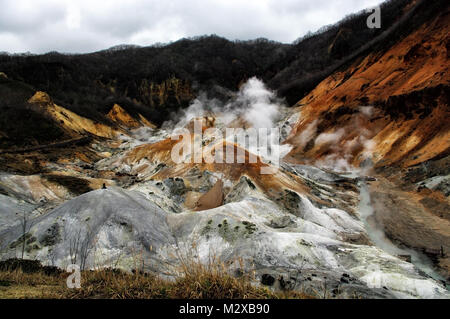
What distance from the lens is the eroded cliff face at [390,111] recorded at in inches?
957

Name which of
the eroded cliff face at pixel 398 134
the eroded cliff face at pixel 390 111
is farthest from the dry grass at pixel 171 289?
the eroded cliff face at pixel 390 111

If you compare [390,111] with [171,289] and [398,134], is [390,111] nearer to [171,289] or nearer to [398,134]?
[398,134]

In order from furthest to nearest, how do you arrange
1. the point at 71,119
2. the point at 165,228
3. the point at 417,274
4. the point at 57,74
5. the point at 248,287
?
the point at 57,74, the point at 71,119, the point at 165,228, the point at 417,274, the point at 248,287

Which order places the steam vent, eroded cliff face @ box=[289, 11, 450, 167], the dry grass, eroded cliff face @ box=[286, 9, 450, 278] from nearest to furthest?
the dry grass < the steam vent < eroded cliff face @ box=[286, 9, 450, 278] < eroded cliff face @ box=[289, 11, 450, 167]

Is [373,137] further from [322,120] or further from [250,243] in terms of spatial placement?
[250,243]

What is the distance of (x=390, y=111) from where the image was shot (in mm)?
29938

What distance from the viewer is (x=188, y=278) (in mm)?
3236

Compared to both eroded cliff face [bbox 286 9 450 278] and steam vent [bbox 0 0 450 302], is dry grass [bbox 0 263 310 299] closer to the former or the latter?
steam vent [bbox 0 0 450 302]

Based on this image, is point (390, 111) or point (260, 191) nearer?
point (260, 191)

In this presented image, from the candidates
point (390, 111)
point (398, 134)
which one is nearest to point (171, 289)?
point (398, 134)

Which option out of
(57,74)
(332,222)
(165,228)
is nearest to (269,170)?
(332,222)

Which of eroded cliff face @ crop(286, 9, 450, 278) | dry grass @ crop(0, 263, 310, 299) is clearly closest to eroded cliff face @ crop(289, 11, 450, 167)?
eroded cliff face @ crop(286, 9, 450, 278)

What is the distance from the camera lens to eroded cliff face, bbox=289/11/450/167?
2430cm
